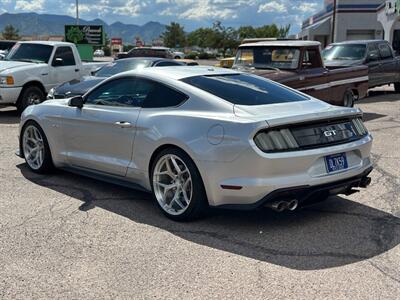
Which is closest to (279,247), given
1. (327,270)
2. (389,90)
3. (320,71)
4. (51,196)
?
(327,270)

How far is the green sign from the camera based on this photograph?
36.8 m

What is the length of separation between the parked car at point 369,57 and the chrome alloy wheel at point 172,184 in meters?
11.4

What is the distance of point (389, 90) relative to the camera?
2064 centimetres

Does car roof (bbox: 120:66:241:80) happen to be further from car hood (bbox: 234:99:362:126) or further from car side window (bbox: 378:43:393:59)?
car side window (bbox: 378:43:393:59)

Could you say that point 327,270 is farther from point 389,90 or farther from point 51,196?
point 389,90

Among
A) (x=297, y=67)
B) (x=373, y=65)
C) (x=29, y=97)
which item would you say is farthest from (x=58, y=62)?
(x=373, y=65)

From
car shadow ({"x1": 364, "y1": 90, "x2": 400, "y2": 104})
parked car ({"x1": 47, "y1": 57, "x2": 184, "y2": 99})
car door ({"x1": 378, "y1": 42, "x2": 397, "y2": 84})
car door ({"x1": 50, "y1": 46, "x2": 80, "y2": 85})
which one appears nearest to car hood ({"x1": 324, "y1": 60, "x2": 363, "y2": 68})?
car door ({"x1": 378, "y1": 42, "x2": 397, "y2": 84})

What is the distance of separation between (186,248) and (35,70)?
9.62 m

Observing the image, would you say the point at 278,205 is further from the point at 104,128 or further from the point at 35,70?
the point at 35,70

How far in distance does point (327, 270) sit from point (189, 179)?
155 cm

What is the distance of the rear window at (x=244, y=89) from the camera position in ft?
17.1

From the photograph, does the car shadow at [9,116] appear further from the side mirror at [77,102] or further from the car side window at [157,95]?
the car side window at [157,95]

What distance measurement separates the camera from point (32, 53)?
13.5m

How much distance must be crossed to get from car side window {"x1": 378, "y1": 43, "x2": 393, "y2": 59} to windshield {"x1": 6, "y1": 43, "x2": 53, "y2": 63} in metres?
10.3
